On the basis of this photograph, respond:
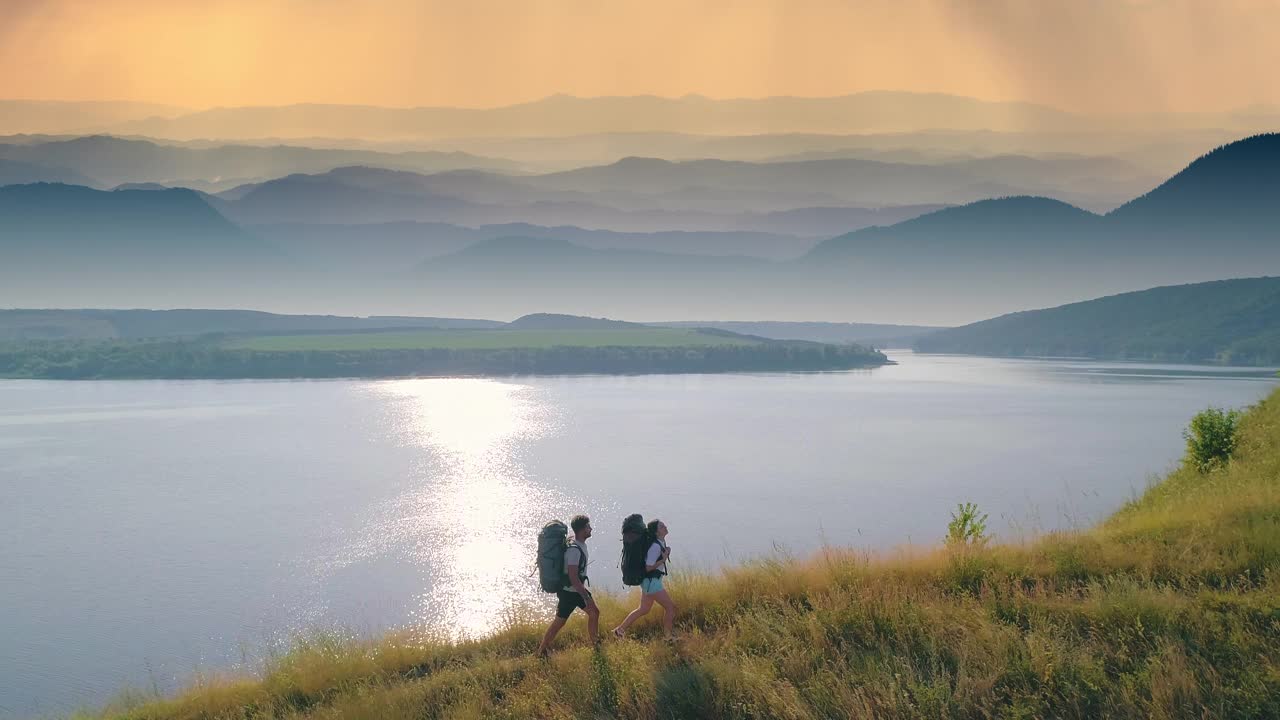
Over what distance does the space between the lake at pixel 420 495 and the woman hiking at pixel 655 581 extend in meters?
10.9

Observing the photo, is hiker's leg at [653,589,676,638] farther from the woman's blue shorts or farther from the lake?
the lake

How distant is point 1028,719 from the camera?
29.1 feet

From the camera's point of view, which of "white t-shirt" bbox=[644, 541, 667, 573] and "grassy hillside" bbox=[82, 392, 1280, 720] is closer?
"grassy hillside" bbox=[82, 392, 1280, 720]

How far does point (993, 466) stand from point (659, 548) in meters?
46.5

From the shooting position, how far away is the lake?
78.1 feet

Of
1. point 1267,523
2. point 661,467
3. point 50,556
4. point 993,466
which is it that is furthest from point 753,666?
point 993,466

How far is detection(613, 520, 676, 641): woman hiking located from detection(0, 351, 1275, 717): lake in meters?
10.9

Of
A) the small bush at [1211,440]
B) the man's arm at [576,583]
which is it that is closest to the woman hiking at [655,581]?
the man's arm at [576,583]

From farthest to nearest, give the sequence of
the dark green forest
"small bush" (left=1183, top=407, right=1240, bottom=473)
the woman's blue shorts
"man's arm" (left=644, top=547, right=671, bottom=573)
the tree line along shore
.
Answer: the tree line along shore
the dark green forest
"small bush" (left=1183, top=407, right=1240, bottom=473)
the woman's blue shorts
"man's arm" (left=644, top=547, right=671, bottom=573)

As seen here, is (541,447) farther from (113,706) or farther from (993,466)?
(113,706)

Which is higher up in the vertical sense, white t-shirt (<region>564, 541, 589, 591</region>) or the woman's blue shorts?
white t-shirt (<region>564, 541, 589, 591</region>)

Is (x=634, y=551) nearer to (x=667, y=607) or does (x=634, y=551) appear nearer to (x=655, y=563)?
(x=655, y=563)

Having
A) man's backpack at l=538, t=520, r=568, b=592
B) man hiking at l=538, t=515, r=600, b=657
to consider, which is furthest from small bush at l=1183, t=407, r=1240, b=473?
man's backpack at l=538, t=520, r=568, b=592

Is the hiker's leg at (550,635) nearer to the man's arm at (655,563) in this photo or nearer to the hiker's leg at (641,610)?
the hiker's leg at (641,610)
